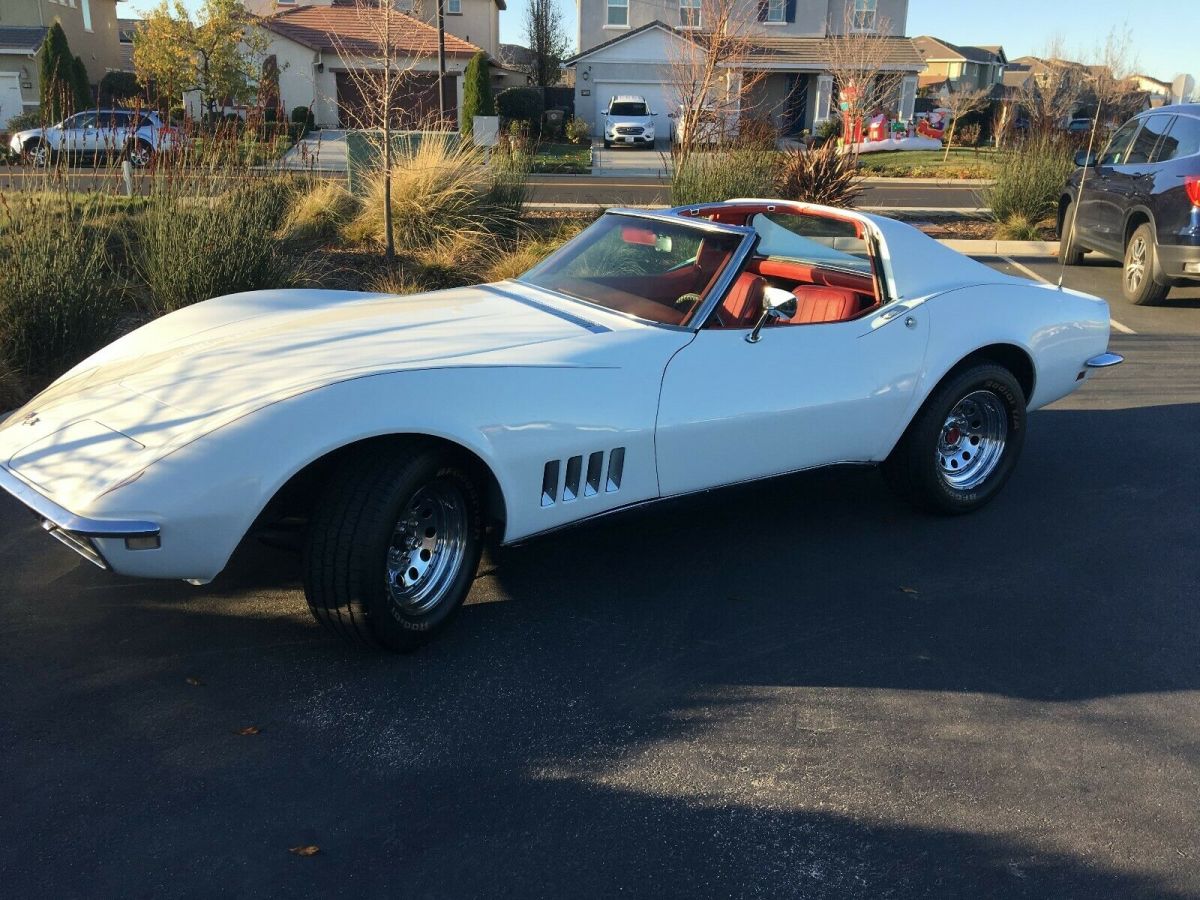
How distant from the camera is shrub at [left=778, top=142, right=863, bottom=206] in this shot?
12.3m

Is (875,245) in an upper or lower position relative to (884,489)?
upper

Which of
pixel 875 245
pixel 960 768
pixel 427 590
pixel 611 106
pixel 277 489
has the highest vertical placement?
pixel 611 106

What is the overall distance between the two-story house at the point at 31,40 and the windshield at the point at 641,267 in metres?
36.7

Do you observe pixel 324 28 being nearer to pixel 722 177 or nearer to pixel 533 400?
pixel 722 177

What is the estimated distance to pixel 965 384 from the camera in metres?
4.79

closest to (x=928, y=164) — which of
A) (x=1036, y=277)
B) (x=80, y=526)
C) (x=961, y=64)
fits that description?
(x=1036, y=277)

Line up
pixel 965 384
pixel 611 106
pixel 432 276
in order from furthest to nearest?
pixel 611 106, pixel 432 276, pixel 965 384

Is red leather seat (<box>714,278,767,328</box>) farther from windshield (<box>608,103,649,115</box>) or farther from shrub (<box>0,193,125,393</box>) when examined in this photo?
windshield (<box>608,103,649,115</box>)

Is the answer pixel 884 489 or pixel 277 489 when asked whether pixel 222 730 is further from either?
pixel 884 489

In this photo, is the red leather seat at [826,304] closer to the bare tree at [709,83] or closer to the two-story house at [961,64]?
the bare tree at [709,83]

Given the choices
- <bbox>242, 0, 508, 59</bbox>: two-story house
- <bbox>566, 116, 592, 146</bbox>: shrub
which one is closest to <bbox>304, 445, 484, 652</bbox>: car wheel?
<bbox>566, 116, 592, 146</bbox>: shrub

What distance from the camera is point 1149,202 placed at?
9742 millimetres

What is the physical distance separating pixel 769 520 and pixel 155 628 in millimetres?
Answer: 2784

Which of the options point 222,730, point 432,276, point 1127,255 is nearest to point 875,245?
point 222,730
